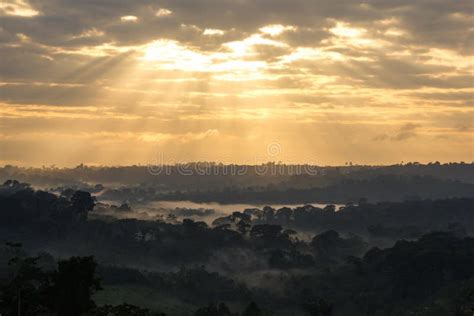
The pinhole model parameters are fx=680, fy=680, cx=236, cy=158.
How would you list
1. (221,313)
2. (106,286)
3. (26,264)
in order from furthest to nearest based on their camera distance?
(106,286) < (221,313) < (26,264)

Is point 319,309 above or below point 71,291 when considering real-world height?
below

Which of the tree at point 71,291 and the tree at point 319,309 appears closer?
the tree at point 71,291

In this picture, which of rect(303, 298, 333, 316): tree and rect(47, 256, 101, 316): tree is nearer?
rect(47, 256, 101, 316): tree

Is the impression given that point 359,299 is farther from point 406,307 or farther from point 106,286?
point 106,286

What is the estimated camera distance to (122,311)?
70.5 metres

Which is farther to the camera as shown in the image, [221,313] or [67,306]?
[221,313]

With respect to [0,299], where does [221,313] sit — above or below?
below

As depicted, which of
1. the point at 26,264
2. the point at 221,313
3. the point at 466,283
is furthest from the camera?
the point at 466,283

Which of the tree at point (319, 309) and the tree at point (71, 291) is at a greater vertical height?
the tree at point (71, 291)

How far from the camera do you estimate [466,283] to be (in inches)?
7062

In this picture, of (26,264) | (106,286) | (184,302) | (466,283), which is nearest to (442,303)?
(466,283)

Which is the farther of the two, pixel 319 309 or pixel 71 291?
pixel 319 309

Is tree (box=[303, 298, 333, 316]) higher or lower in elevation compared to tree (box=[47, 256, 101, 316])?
lower

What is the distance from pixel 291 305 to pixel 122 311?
131m
